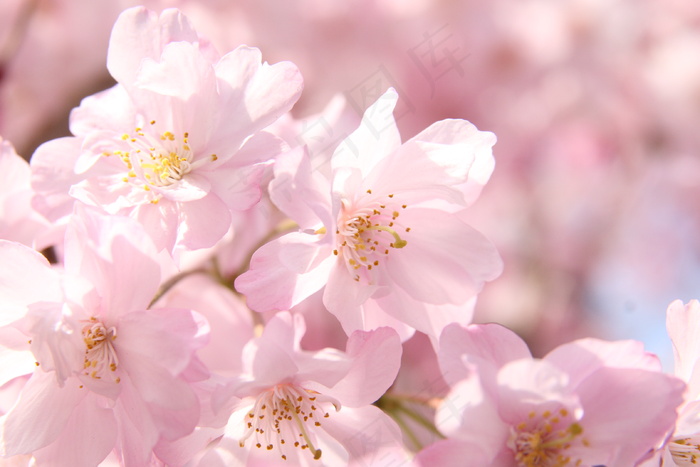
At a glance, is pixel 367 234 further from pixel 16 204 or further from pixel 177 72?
pixel 16 204

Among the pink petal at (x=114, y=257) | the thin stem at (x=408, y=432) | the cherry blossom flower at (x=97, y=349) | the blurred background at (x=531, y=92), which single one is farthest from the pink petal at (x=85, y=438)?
the blurred background at (x=531, y=92)

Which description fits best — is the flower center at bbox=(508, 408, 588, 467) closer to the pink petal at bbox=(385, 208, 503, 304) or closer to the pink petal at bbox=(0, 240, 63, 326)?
the pink petal at bbox=(385, 208, 503, 304)

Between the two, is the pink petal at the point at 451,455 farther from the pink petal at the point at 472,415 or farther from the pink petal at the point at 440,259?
the pink petal at the point at 440,259

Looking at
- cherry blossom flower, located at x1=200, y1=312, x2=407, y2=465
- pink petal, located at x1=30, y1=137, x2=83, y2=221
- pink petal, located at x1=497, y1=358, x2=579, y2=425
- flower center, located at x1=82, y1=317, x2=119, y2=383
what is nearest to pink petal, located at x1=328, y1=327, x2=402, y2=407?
cherry blossom flower, located at x1=200, y1=312, x2=407, y2=465

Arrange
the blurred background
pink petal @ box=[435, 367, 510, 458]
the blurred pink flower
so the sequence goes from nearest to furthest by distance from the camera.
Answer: pink petal @ box=[435, 367, 510, 458] < the blurred pink flower < the blurred background

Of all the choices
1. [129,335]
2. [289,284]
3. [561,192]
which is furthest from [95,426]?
[561,192]

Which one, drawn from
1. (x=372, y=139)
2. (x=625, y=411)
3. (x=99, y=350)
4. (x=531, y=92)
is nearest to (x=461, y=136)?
(x=372, y=139)
